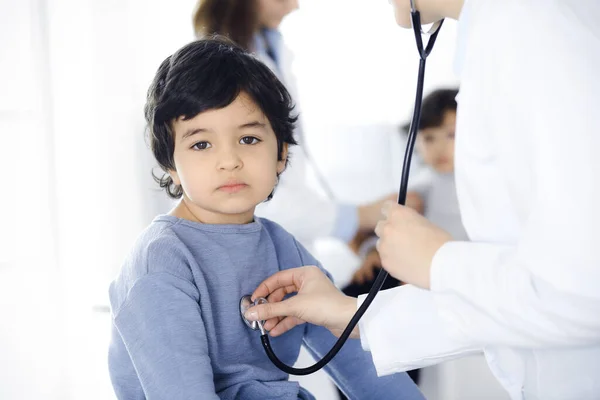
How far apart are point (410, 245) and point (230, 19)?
0.91 metres

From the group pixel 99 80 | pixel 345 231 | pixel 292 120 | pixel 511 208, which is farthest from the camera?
pixel 99 80

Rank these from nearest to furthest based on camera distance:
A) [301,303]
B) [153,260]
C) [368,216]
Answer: [153,260], [301,303], [368,216]

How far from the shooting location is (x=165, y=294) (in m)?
0.91

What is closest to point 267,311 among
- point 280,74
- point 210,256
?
point 210,256

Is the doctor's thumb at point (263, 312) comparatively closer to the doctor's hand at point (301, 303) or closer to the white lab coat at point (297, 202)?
the doctor's hand at point (301, 303)

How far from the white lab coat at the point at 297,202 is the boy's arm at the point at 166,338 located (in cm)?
63

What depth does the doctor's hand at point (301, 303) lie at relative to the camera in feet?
3.34

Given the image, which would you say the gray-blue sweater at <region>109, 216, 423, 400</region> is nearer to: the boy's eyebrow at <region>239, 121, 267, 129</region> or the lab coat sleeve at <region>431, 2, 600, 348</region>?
the boy's eyebrow at <region>239, 121, 267, 129</region>

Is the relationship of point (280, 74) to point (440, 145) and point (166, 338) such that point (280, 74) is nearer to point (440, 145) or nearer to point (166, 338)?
point (440, 145)

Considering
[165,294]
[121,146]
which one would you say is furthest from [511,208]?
[121,146]

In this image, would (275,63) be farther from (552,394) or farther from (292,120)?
(552,394)

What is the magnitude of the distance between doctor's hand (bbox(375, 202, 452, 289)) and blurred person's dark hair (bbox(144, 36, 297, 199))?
13.4 inches

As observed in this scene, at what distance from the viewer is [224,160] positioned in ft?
3.36

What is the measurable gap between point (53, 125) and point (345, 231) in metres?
0.91
